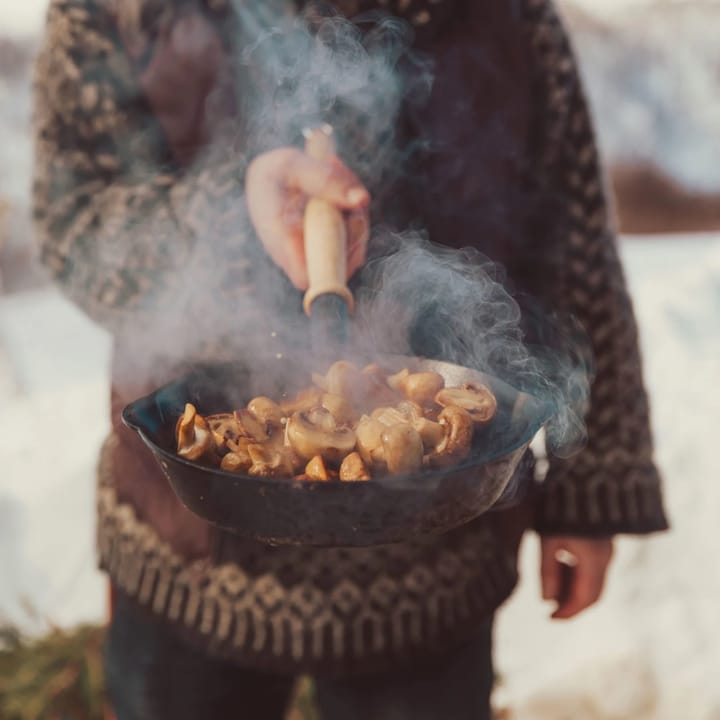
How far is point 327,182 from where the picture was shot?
0.96m

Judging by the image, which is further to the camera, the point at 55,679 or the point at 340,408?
the point at 55,679

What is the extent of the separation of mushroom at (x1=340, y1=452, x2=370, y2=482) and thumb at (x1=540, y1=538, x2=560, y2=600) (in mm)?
790

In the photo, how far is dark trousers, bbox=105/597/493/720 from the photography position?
129cm

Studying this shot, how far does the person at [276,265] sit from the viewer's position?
3.91ft

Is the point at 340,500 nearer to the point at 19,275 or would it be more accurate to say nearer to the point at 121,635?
the point at 121,635

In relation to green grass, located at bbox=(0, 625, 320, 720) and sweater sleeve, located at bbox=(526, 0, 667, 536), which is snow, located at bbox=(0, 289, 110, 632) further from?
sweater sleeve, located at bbox=(526, 0, 667, 536)

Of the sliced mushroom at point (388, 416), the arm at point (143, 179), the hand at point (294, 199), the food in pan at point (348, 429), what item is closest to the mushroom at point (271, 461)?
the food in pan at point (348, 429)

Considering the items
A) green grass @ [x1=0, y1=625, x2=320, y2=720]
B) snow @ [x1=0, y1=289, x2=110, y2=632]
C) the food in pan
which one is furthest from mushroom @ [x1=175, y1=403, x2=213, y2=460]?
snow @ [x1=0, y1=289, x2=110, y2=632]

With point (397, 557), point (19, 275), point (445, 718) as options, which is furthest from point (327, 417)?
point (19, 275)

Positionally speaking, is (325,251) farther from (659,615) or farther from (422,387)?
(659,615)

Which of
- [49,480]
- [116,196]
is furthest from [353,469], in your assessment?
[49,480]

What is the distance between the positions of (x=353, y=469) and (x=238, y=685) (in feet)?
2.55

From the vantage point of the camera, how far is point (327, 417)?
2.74 feet

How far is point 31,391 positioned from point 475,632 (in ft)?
10.4
